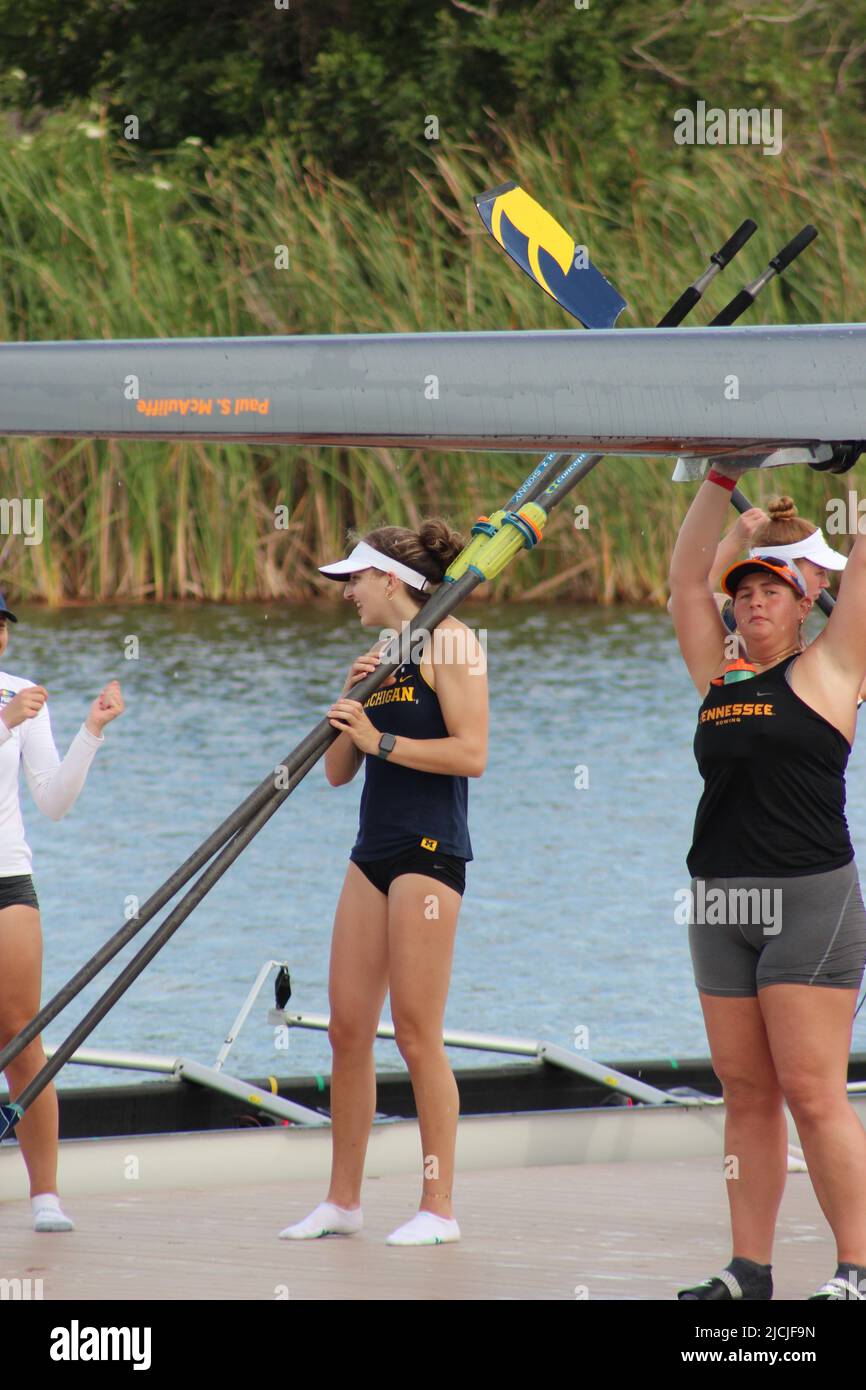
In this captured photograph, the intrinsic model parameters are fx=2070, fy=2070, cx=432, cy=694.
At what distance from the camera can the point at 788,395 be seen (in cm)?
319

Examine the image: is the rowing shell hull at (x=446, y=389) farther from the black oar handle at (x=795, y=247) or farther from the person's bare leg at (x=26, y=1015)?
the person's bare leg at (x=26, y=1015)

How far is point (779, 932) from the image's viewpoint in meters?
4.14

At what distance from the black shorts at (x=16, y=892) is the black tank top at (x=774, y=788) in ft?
5.61

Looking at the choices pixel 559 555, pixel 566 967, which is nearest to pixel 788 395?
pixel 566 967

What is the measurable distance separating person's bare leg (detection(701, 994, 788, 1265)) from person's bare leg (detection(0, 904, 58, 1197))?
65.9 inches

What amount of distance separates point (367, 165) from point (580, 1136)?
2113cm

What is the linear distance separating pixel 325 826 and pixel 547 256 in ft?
35.0

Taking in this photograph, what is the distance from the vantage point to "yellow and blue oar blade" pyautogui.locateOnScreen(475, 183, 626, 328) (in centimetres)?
438

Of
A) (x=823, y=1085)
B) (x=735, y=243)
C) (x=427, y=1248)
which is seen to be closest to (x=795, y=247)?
(x=735, y=243)

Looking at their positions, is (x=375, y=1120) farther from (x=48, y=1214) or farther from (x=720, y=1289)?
(x=720, y=1289)

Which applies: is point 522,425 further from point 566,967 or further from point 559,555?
point 559,555

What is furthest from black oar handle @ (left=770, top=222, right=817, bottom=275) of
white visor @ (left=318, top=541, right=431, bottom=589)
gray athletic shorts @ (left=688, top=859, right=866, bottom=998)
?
gray athletic shorts @ (left=688, top=859, right=866, bottom=998)

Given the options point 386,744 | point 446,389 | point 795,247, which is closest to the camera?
point 446,389

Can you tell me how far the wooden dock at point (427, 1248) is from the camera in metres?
4.58
